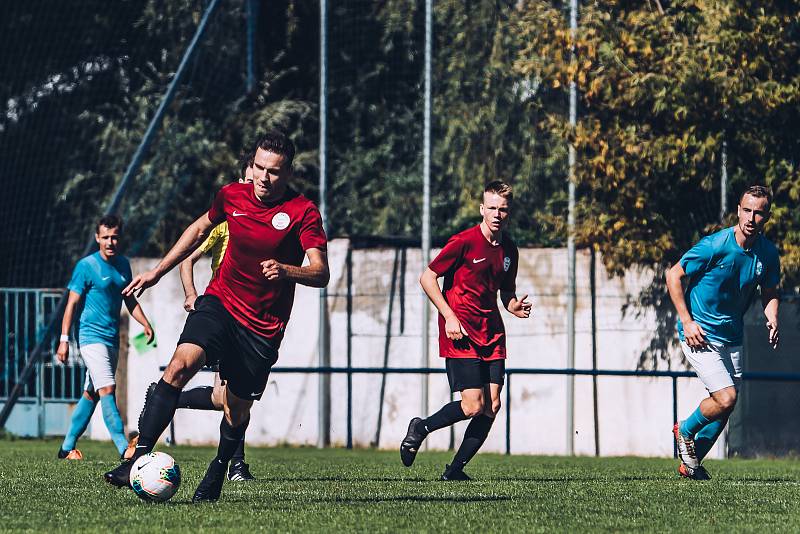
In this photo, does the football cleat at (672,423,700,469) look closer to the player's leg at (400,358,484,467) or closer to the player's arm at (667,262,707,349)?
the player's arm at (667,262,707,349)

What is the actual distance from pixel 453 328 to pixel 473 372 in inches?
18.7

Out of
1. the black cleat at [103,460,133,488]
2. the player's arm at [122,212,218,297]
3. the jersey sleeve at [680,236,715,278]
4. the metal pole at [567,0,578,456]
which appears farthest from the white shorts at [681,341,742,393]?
the metal pole at [567,0,578,456]

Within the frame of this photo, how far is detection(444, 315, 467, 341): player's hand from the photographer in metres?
9.36

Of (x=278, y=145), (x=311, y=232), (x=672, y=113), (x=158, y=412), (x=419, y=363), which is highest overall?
(x=672, y=113)

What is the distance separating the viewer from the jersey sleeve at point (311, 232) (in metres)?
7.56

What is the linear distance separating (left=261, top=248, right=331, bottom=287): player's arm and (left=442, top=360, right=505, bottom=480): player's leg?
2590 millimetres

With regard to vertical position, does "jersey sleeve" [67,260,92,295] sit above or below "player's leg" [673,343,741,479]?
above

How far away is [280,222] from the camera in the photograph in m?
7.65

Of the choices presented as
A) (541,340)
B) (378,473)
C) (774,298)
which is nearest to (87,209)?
(541,340)

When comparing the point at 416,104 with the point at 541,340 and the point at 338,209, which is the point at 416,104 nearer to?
the point at 338,209

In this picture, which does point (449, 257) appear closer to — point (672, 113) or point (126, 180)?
point (672, 113)

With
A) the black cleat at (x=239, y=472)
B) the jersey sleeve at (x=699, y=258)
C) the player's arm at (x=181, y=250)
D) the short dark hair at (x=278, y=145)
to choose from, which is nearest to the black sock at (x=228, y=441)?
the player's arm at (x=181, y=250)

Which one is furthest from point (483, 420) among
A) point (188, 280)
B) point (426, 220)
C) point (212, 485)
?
point (426, 220)

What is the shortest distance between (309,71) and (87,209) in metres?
4.31
